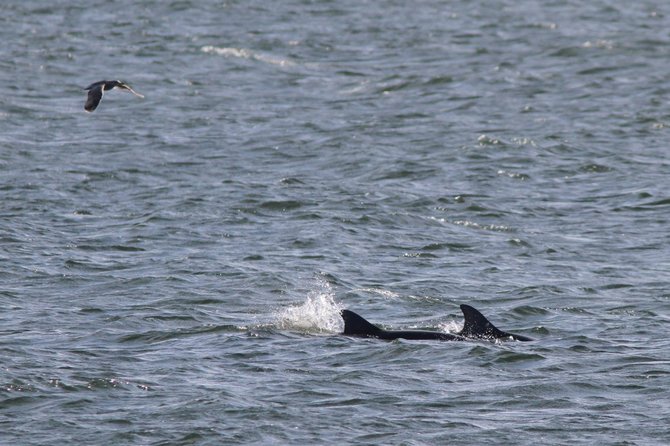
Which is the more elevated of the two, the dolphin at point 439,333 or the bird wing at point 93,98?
the bird wing at point 93,98

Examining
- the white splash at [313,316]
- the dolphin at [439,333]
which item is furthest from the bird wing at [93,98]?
the dolphin at [439,333]

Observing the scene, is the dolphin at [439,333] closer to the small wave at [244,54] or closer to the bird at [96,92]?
the bird at [96,92]

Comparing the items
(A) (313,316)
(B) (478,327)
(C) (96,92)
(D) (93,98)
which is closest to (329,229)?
(A) (313,316)

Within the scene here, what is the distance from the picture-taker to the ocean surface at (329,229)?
16.0 meters

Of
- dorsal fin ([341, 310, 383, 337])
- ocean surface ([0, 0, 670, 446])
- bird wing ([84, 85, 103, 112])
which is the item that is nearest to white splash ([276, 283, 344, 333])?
ocean surface ([0, 0, 670, 446])

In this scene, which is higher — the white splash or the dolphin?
the dolphin

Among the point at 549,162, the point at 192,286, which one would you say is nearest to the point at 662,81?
the point at 549,162

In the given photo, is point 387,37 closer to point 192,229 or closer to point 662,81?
point 662,81

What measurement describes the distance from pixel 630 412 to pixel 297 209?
11885 mm

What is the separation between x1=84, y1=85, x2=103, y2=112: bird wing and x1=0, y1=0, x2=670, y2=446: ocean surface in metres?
2.74

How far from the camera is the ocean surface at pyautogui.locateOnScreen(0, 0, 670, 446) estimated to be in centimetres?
1602

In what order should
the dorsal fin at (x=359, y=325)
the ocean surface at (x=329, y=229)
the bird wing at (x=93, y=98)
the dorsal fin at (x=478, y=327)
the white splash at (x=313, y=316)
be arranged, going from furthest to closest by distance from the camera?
the bird wing at (x=93, y=98)
the white splash at (x=313, y=316)
the dorsal fin at (x=359, y=325)
the dorsal fin at (x=478, y=327)
the ocean surface at (x=329, y=229)

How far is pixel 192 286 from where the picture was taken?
21.8 m

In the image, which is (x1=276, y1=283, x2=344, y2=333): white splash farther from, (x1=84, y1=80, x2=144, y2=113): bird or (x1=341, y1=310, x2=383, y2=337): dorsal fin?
(x1=84, y1=80, x2=144, y2=113): bird
